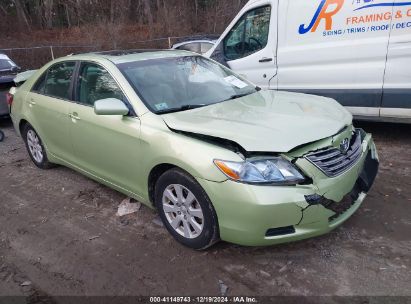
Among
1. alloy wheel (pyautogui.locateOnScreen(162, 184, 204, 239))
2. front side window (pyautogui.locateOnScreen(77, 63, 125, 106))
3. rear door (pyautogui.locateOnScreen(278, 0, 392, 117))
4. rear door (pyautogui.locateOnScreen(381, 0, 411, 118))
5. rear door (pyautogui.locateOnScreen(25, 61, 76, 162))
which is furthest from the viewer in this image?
rear door (pyautogui.locateOnScreen(278, 0, 392, 117))

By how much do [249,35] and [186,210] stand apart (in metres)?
4.01

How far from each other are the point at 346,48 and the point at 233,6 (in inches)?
893

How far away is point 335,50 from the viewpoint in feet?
17.9

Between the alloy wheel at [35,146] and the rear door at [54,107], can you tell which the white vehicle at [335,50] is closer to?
the rear door at [54,107]

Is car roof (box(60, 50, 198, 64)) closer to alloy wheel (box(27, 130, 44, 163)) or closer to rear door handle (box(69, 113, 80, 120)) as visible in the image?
rear door handle (box(69, 113, 80, 120))

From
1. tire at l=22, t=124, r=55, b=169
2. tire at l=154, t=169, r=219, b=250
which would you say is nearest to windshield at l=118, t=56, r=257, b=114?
tire at l=154, t=169, r=219, b=250

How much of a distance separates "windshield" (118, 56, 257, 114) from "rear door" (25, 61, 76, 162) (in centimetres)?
98

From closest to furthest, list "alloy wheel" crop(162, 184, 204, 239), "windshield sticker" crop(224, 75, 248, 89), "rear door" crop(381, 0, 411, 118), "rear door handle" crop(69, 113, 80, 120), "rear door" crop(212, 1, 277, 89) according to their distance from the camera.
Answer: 1. "alloy wheel" crop(162, 184, 204, 239)
2. "rear door handle" crop(69, 113, 80, 120)
3. "windshield sticker" crop(224, 75, 248, 89)
4. "rear door" crop(381, 0, 411, 118)
5. "rear door" crop(212, 1, 277, 89)

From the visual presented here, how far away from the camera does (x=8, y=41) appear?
989 inches

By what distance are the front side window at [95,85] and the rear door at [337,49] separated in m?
3.01

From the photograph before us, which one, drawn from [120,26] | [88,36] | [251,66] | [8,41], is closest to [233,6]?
[120,26]

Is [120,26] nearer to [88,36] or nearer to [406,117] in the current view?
[88,36]

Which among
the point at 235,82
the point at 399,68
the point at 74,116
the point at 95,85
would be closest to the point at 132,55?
the point at 95,85

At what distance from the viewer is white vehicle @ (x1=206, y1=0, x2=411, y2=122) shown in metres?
5.03
